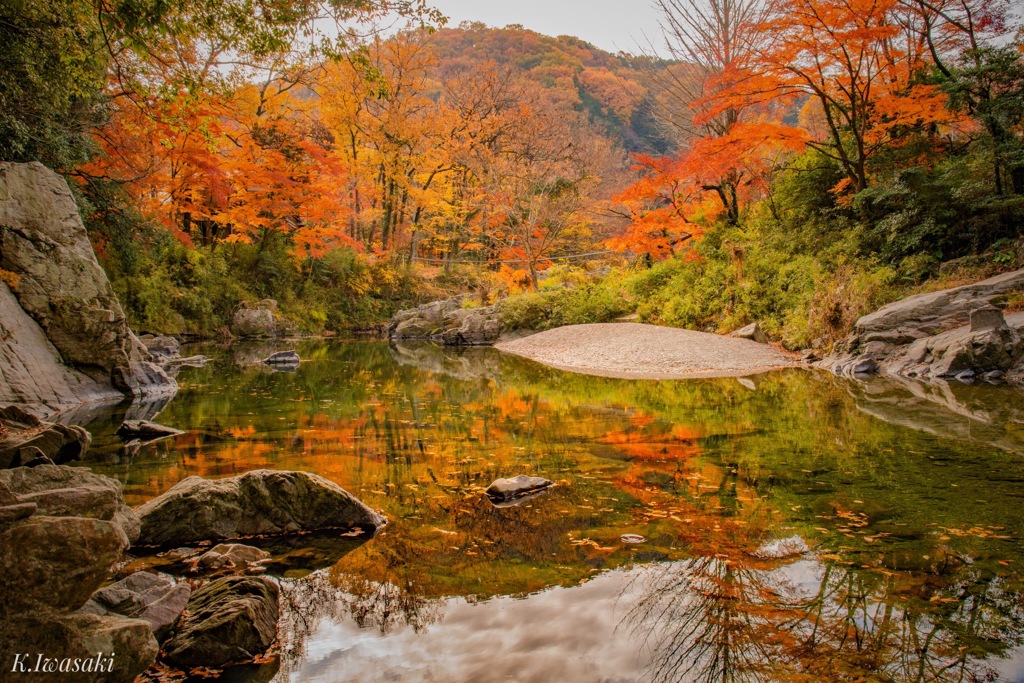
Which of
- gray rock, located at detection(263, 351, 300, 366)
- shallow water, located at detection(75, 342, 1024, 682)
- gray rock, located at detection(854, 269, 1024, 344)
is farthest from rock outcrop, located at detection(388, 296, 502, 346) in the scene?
shallow water, located at detection(75, 342, 1024, 682)

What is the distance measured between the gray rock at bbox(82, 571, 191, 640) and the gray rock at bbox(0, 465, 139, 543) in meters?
0.20

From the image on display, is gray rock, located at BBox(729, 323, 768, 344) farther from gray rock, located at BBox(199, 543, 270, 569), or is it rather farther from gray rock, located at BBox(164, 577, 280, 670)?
gray rock, located at BBox(164, 577, 280, 670)

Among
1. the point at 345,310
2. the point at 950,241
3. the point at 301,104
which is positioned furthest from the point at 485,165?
the point at 950,241

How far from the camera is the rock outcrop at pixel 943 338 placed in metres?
7.43

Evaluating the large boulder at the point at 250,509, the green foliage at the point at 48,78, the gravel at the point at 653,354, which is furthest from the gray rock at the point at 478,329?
the large boulder at the point at 250,509

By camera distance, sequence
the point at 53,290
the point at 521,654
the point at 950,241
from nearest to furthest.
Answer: the point at 521,654, the point at 53,290, the point at 950,241

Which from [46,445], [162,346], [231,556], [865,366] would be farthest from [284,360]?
[865,366]

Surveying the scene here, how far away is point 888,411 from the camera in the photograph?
237 inches

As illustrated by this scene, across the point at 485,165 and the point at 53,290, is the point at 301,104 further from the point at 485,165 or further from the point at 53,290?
the point at 53,290

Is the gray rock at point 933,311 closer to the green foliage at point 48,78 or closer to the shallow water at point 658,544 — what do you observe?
the shallow water at point 658,544

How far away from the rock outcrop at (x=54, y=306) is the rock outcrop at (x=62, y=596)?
6288mm

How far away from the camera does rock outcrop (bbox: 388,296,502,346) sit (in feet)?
64.5

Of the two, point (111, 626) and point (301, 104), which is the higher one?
point (301, 104)

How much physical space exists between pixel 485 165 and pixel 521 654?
64.6 ft
